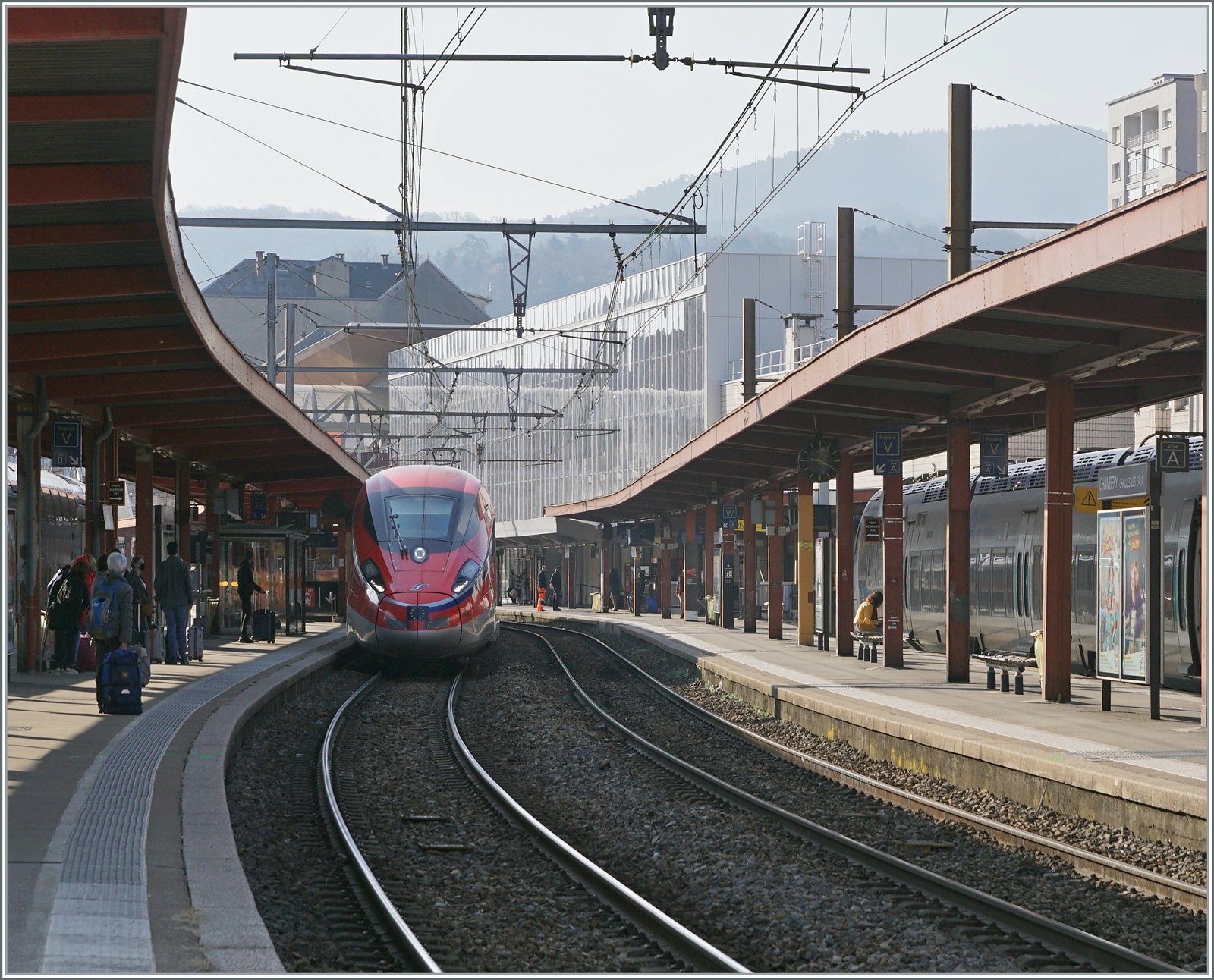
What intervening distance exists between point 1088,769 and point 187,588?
14.7 metres

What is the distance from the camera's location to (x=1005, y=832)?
10.5m

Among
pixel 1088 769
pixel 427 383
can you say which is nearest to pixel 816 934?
pixel 1088 769

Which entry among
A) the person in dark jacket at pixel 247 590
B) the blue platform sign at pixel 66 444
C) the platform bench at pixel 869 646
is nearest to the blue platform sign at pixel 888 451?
the platform bench at pixel 869 646

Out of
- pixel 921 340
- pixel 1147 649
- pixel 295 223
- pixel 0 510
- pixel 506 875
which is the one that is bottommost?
pixel 506 875

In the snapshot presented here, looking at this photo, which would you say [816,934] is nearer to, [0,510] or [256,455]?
[0,510]

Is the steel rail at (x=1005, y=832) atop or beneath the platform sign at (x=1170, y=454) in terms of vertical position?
beneath

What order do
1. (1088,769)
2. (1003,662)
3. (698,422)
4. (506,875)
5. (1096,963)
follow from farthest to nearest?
(698,422)
(1003,662)
(1088,769)
(506,875)
(1096,963)

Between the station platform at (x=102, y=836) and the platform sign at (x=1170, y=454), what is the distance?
8784 millimetres

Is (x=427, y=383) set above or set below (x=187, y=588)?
A: above

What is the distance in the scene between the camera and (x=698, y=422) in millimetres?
64562

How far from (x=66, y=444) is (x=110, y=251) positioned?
23.6ft

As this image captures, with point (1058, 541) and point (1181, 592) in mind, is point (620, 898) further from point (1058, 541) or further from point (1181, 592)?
point (1181, 592)

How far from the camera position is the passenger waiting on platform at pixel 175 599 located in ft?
70.3

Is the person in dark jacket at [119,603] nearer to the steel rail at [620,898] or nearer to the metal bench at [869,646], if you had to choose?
the steel rail at [620,898]
